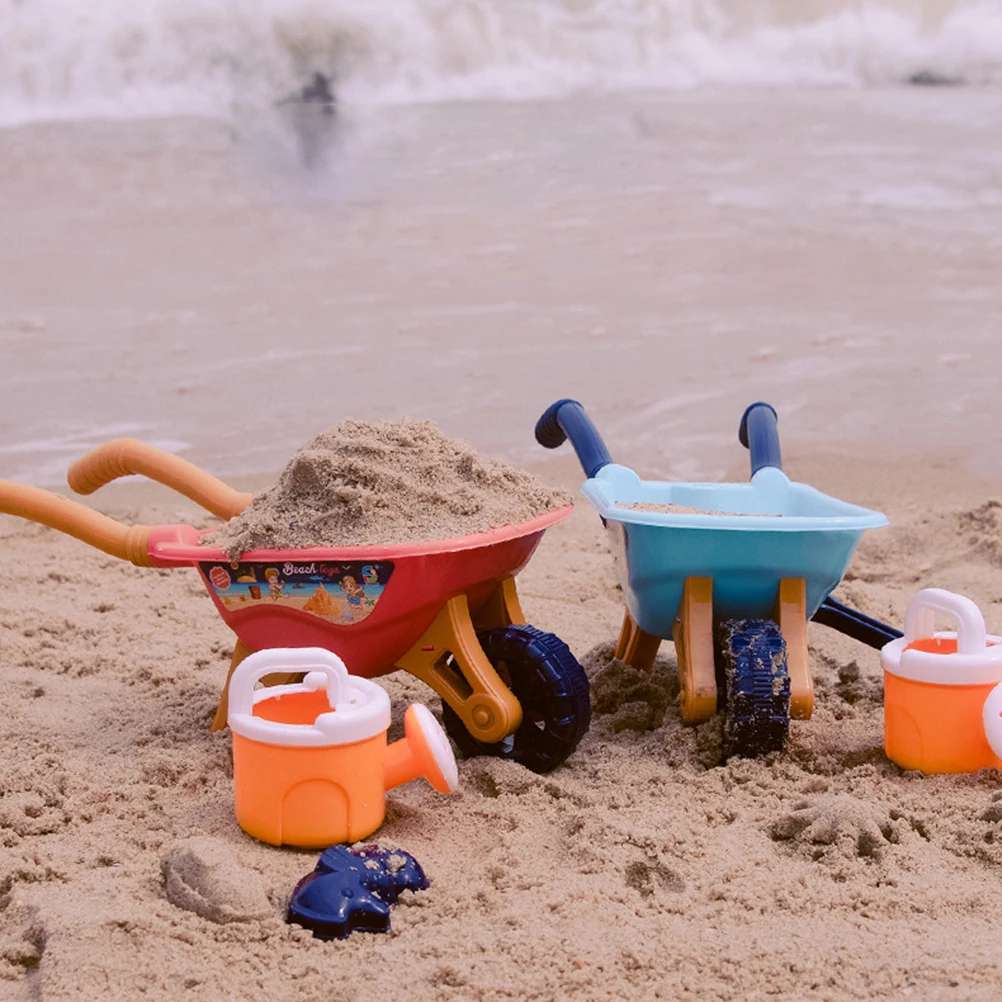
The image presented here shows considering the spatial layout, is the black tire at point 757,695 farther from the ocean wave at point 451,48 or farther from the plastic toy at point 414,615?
the ocean wave at point 451,48

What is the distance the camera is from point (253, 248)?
479 centimetres

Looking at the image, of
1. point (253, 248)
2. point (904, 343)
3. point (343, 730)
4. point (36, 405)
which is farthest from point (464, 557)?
point (253, 248)

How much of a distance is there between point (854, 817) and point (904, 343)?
3297 mm

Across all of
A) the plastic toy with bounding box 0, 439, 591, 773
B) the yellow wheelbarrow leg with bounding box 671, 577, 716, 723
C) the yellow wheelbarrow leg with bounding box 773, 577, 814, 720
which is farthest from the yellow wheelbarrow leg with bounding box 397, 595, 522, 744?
the yellow wheelbarrow leg with bounding box 773, 577, 814, 720

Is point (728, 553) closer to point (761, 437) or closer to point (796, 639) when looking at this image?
point (796, 639)

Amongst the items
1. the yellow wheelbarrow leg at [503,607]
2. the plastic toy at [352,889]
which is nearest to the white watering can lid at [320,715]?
the plastic toy at [352,889]

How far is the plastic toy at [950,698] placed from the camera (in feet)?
4.81

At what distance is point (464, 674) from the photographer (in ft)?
5.26

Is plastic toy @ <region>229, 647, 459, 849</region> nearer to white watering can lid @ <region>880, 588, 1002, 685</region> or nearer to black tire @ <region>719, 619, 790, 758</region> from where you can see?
black tire @ <region>719, 619, 790, 758</region>

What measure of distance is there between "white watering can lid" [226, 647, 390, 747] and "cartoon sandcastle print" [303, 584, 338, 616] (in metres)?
0.16

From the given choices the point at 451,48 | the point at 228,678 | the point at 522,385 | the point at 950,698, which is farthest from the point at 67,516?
the point at 451,48

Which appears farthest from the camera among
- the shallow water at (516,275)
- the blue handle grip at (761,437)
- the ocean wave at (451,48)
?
the ocean wave at (451,48)

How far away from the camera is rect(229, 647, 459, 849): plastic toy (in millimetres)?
1324

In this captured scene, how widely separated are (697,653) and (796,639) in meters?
0.14
